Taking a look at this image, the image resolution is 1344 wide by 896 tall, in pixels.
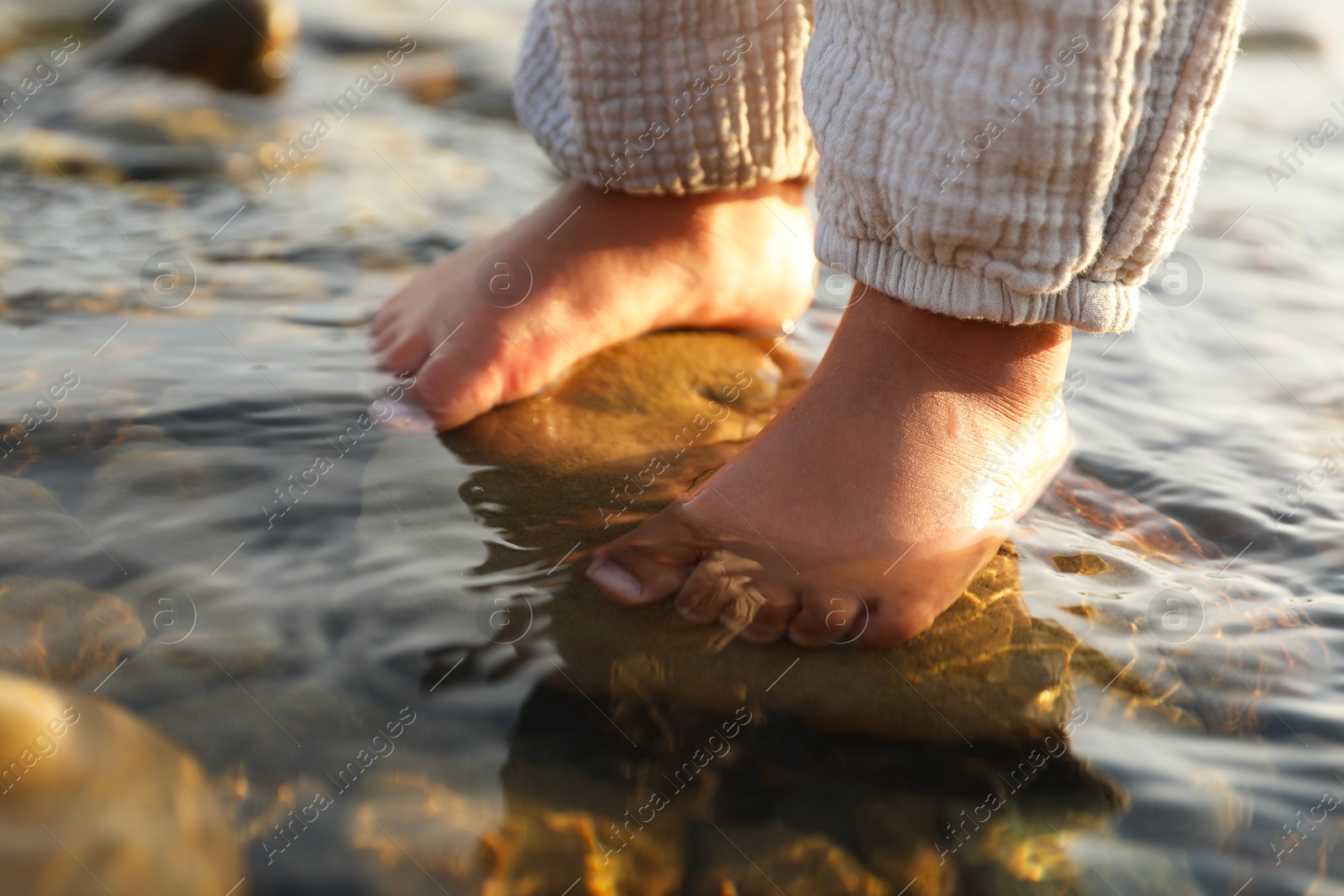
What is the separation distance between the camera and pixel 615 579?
1144 mm

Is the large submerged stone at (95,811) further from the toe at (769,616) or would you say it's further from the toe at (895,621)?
the toe at (895,621)

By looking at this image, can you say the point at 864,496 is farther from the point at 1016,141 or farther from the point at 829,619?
the point at 1016,141

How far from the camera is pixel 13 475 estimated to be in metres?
1.20

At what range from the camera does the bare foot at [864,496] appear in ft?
3.70

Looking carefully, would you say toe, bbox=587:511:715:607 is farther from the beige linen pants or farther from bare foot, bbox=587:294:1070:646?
the beige linen pants

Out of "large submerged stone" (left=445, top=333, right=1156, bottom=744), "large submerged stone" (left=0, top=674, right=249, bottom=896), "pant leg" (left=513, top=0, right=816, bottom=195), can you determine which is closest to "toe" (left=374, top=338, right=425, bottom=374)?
"large submerged stone" (left=445, top=333, right=1156, bottom=744)

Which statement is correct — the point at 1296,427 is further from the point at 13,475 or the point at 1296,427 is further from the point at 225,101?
the point at 225,101

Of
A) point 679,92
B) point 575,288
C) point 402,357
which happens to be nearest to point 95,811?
point 402,357

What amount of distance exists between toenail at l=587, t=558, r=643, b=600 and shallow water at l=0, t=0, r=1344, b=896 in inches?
1.2

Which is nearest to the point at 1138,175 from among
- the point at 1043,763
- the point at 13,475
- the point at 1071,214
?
the point at 1071,214

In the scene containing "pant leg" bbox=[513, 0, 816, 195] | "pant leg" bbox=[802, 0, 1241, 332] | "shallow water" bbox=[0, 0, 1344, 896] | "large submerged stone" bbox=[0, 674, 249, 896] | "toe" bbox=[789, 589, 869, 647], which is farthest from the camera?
"pant leg" bbox=[513, 0, 816, 195]

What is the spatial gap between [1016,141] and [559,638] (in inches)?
24.6

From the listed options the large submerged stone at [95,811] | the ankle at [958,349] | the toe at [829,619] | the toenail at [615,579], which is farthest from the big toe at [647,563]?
the large submerged stone at [95,811]

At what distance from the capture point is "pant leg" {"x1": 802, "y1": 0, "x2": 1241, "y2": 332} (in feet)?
3.25
